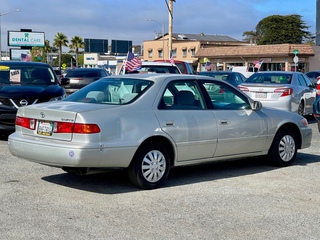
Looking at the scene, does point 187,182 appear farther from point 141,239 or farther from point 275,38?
point 275,38

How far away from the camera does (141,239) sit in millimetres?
4875

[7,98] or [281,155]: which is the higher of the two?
[7,98]

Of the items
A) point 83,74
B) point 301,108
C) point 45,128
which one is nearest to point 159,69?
point 83,74

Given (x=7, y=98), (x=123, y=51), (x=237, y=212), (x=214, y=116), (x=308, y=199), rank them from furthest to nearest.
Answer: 1. (x=123, y=51)
2. (x=7, y=98)
3. (x=214, y=116)
4. (x=308, y=199)
5. (x=237, y=212)

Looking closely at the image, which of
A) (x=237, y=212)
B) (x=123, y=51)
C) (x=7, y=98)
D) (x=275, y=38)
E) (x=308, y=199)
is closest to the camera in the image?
(x=237, y=212)

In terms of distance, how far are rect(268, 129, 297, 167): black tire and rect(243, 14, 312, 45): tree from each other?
78762 millimetres

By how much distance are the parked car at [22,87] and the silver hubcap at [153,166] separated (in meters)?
4.73

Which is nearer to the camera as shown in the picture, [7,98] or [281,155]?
[281,155]

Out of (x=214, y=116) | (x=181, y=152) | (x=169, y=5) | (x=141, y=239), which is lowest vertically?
(x=141, y=239)

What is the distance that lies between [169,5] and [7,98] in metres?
23.5

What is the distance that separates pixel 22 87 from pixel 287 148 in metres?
5.90

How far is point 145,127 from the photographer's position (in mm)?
6641

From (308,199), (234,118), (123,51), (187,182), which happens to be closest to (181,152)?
(187,182)

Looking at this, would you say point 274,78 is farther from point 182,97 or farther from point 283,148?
point 182,97
